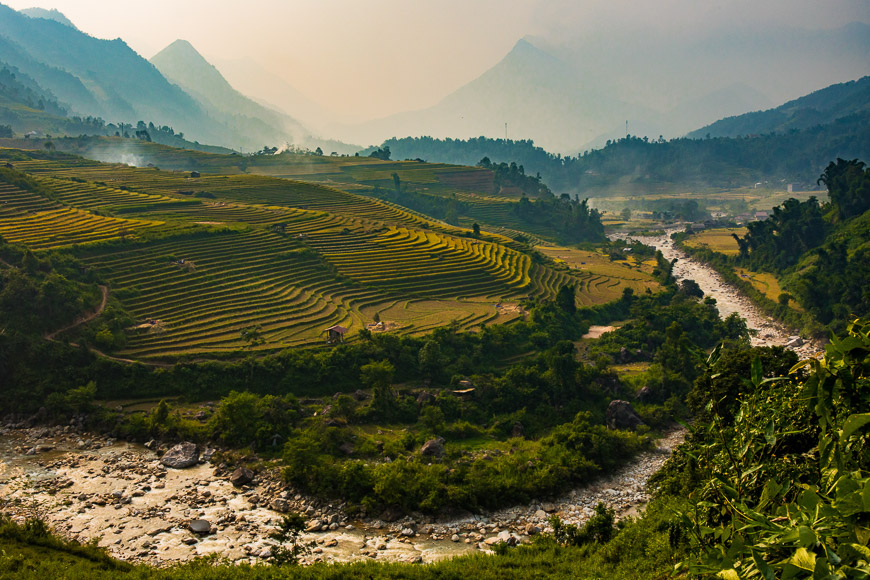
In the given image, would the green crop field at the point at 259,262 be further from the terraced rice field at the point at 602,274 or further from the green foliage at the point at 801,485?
the green foliage at the point at 801,485

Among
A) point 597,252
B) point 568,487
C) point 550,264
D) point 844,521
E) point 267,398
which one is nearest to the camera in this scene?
point 844,521

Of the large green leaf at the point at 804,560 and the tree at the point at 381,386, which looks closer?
the large green leaf at the point at 804,560

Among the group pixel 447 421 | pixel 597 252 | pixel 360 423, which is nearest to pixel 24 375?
pixel 360 423

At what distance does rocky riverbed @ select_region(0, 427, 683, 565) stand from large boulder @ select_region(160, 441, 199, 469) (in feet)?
0.74

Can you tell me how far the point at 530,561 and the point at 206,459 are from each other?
11325 millimetres

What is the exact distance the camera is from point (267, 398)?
2056 centimetres

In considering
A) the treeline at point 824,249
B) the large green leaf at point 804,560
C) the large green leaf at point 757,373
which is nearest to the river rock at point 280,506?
the large green leaf at point 757,373

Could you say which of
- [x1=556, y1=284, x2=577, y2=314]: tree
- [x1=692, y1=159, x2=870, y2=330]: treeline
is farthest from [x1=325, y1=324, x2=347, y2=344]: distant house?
[x1=692, y1=159, x2=870, y2=330]: treeline

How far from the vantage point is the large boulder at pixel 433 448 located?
18.7 metres

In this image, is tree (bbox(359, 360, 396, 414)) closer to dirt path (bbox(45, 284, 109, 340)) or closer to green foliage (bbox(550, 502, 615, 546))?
green foliage (bbox(550, 502, 615, 546))

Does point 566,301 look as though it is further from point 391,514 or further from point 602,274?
point 391,514

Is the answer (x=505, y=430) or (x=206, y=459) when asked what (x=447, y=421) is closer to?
(x=505, y=430)

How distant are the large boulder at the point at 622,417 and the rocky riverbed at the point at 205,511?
2.84 meters

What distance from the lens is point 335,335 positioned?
25406 mm
